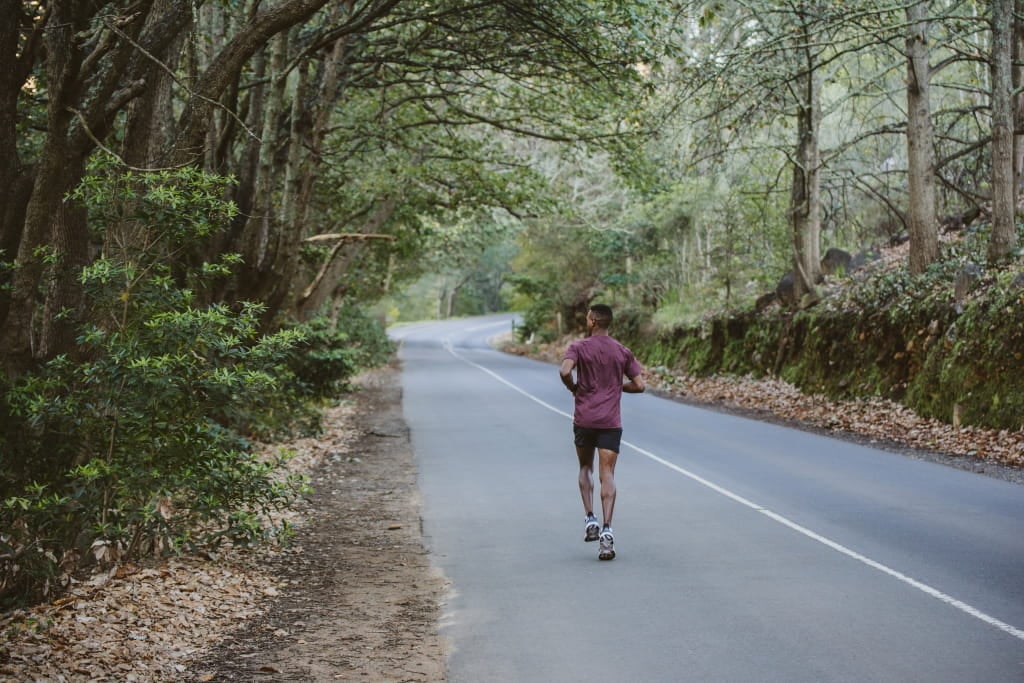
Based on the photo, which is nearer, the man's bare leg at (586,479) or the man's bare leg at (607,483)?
the man's bare leg at (607,483)

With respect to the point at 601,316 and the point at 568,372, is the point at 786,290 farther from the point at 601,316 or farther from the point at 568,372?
the point at 568,372

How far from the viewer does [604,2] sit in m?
11.6

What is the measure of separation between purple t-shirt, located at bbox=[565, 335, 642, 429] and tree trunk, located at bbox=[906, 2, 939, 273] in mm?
14011

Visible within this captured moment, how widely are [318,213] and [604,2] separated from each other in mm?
14957

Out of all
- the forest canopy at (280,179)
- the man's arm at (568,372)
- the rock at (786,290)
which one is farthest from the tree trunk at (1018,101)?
the man's arm at (568,372)

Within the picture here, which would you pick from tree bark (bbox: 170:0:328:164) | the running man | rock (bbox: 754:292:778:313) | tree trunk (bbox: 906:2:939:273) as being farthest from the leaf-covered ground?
rock (bbox: 754:292:778:313)

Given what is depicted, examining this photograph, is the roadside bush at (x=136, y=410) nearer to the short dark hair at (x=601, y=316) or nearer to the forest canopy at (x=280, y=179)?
the forest canopy at (x=280, y=179)

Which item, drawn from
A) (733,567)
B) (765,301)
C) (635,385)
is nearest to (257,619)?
(635,385)

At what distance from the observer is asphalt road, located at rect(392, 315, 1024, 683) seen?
18.8 ft

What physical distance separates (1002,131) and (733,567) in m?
12.9

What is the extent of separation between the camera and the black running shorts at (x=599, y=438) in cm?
851

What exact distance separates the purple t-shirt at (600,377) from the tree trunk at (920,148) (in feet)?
46.0

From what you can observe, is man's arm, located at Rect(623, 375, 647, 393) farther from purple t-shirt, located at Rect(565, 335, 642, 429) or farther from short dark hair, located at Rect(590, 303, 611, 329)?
short dark hair, located at Rect(590, 303, 611, 329)

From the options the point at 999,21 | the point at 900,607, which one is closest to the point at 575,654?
the point at 900,607
